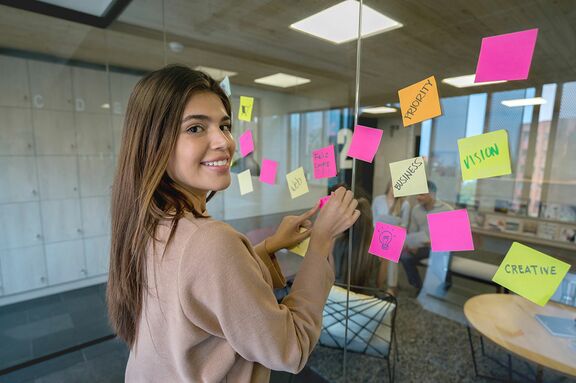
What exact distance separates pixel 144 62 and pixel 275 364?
2866mm

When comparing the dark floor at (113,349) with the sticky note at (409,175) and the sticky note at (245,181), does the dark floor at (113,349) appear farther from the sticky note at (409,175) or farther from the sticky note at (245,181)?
the sticky note at (245,181)

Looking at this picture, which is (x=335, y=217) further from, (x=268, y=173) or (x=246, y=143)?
(x=246, y=143)

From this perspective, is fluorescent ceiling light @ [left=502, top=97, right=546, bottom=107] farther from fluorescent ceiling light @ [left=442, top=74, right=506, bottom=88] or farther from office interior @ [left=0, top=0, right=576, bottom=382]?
fluorescent ceiling light @ [left=442, top=74, right=506, bottom=88]

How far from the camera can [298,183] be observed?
131cm

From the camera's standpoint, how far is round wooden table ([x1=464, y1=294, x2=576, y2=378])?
3.52ft

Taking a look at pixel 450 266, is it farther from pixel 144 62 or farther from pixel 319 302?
pixel 144 62

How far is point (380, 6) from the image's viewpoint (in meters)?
1.14

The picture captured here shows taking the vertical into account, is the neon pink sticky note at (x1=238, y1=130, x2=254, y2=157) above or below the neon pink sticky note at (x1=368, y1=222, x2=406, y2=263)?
above

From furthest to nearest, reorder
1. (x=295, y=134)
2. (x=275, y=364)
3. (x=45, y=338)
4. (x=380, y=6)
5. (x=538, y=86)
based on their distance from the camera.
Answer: (x=45, y=338) → (x=295, y=134) → (x=380, y=6) → (x=538, y=86) → (x=275, y=364)

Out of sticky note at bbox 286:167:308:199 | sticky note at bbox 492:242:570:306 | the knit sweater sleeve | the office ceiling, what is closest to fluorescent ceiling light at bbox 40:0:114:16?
the office ceiling

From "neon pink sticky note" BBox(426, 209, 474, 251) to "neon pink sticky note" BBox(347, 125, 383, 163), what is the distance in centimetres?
29

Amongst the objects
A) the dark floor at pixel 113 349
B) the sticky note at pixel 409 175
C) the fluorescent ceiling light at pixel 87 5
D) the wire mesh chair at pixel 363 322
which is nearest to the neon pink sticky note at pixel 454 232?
the sticky note at pixel 409 175

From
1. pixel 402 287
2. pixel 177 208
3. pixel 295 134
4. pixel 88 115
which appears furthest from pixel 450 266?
pixel 88 115

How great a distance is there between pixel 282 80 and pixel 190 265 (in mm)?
1676
